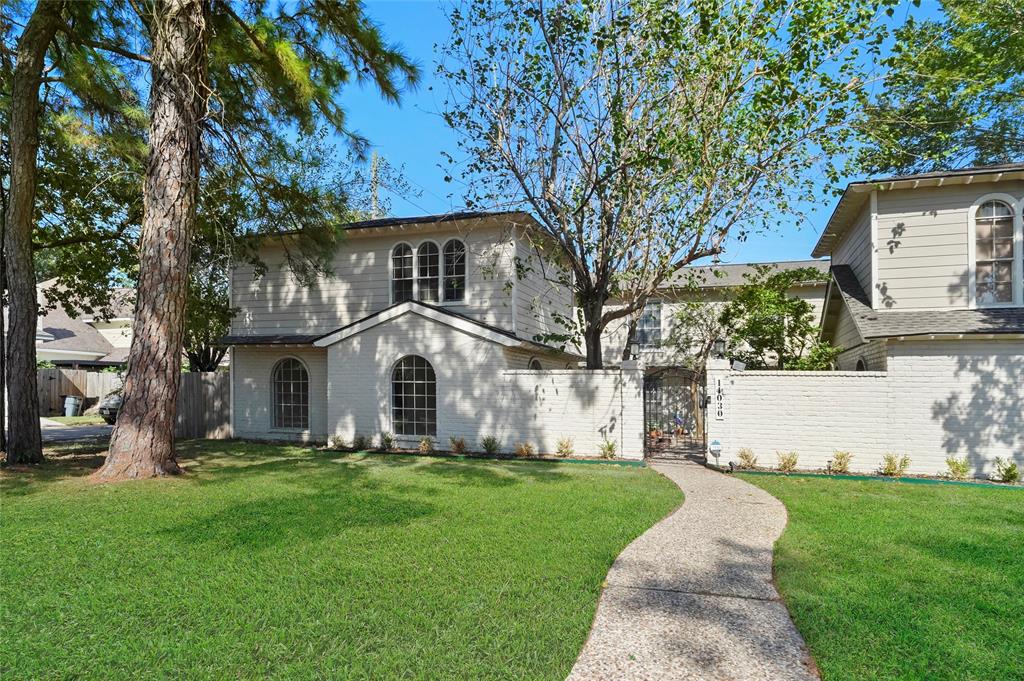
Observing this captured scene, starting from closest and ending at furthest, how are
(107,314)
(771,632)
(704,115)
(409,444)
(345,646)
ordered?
(345,646) < (771,632) < (704,115) < (409,444) < (107,314)

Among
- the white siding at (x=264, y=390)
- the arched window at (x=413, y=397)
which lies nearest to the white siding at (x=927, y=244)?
the arched window at (x=413, y=397)

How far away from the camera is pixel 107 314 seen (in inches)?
642

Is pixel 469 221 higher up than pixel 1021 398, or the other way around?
pixel 469 221

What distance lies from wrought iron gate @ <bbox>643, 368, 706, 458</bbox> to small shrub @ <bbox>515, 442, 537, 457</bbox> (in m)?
2.75

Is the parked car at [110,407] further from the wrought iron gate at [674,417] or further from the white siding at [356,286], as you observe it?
the wrought iron gate at [674,417]

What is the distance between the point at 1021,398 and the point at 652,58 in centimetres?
905

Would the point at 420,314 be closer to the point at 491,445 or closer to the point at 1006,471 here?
the point at 491,445

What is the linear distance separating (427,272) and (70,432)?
12.8m

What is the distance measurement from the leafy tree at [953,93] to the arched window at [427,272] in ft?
31.8

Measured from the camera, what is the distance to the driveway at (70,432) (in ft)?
53.4

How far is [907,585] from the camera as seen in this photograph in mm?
4750

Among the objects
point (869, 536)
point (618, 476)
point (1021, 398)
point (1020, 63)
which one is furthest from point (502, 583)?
point (1020, 63)

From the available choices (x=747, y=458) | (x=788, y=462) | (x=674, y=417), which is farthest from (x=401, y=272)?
(x=788, y=462)

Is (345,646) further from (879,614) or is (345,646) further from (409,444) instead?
(409,444)
